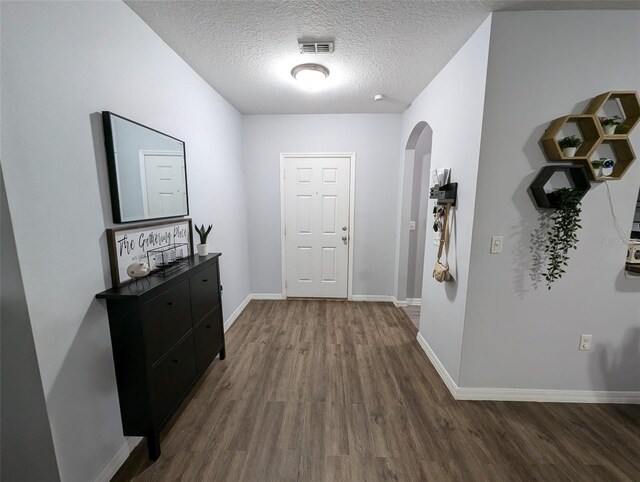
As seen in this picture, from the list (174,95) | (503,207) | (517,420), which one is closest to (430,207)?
(503,207)

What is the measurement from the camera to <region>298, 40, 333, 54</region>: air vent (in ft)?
5.80

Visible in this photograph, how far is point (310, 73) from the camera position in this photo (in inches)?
83.2

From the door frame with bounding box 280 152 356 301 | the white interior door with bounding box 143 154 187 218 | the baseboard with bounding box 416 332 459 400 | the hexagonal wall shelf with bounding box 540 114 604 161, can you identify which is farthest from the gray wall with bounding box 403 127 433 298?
the white interior door with bounding box 143 154 187 218

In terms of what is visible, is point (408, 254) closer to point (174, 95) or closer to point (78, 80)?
point (174, 95)

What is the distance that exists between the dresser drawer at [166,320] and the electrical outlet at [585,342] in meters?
2.69

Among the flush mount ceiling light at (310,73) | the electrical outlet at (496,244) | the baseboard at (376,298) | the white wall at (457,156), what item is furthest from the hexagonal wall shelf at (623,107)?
the baseboard at (376,298)

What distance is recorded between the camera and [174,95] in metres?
1.90

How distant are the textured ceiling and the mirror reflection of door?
817mm

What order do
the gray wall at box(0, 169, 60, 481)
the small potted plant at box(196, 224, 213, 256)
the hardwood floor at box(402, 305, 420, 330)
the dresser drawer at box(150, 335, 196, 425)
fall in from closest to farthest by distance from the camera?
the gray wall at box(0, 169, 60, 481) → the dresser drawer at box(150, 335, 196, 425) → the small potted plant at box(196, 224, 213, 256) → the hardwood floor at box(402, 305, 420, 330)

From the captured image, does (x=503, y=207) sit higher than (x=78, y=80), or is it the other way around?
(x=78, y=80)

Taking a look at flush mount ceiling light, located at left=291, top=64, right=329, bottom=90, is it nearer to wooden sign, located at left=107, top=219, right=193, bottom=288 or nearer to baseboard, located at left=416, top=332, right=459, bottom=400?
wooden sign, located at left=107, top=219, right=193, bottom=288

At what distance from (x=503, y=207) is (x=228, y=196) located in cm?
260

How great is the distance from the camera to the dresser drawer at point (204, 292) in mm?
1776

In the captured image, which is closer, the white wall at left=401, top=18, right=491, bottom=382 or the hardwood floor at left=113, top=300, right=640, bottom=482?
the hardwood floor at left=113, top=300, right=640, bottom=482
